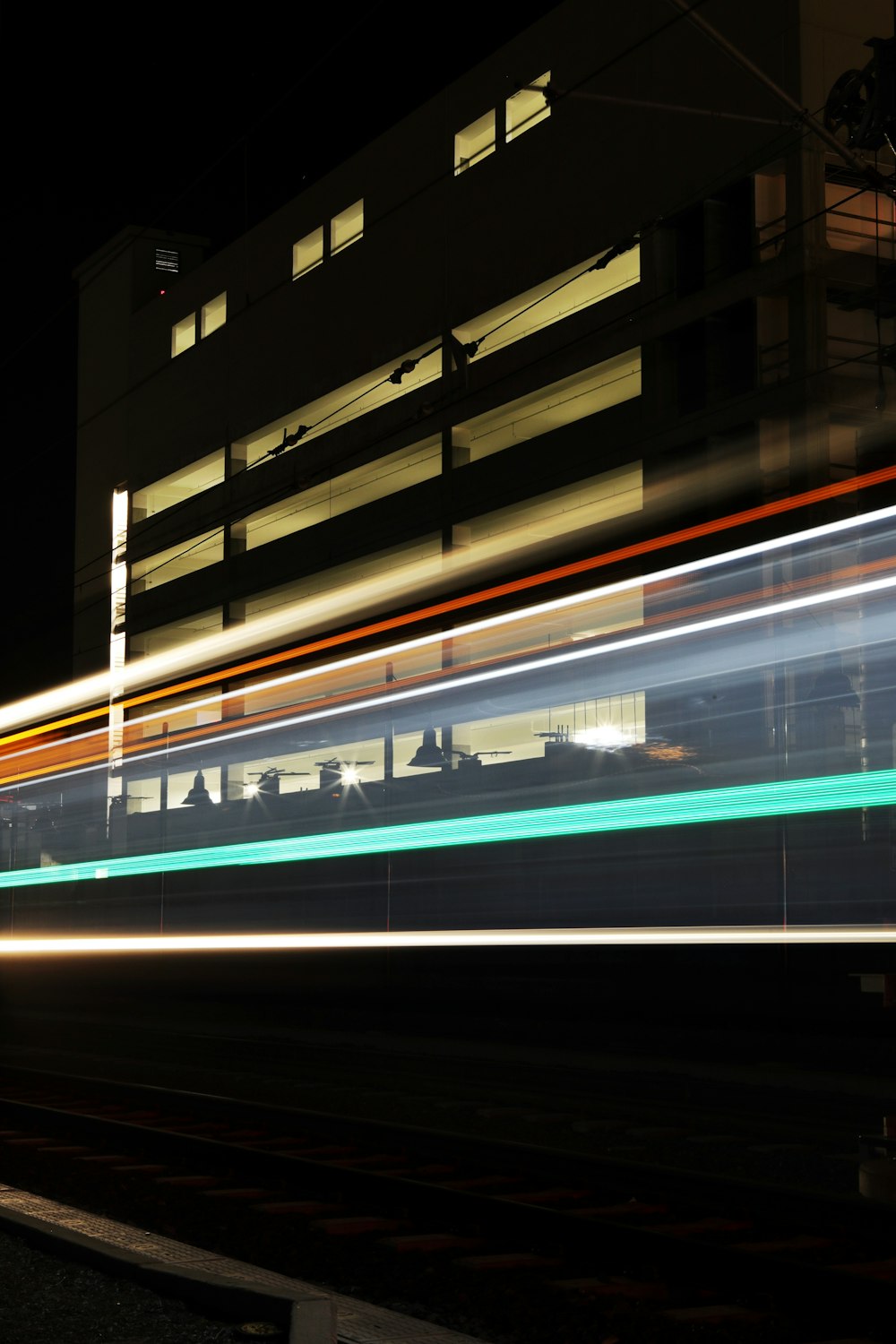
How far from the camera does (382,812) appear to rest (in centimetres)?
1127

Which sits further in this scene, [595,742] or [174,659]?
[174,659]

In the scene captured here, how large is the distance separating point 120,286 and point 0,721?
24.7 m

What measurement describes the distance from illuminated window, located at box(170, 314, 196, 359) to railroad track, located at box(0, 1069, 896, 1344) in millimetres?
29093

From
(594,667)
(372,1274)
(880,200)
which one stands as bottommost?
(372,1274)

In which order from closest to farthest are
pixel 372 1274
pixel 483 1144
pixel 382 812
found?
pixel 372 1274 → pixel 483 1144 → pixel 382 812

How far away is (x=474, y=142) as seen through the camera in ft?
93.0

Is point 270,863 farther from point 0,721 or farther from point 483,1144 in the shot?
point 0,721

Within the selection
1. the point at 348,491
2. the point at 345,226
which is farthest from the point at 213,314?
the point at 348,491

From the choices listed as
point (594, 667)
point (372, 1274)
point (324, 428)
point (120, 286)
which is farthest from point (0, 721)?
point (120, 286)

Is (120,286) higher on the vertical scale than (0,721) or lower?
higher

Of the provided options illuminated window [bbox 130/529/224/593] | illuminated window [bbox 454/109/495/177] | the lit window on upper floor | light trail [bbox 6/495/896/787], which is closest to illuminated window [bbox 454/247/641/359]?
the lit window on upper floor

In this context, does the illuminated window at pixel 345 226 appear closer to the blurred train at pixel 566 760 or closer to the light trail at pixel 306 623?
→ the light trail at pixel 306 623

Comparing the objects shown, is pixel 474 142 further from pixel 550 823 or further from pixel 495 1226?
pixel 495 1226

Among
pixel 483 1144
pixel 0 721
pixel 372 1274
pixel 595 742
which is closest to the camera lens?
pixel 372 1274
